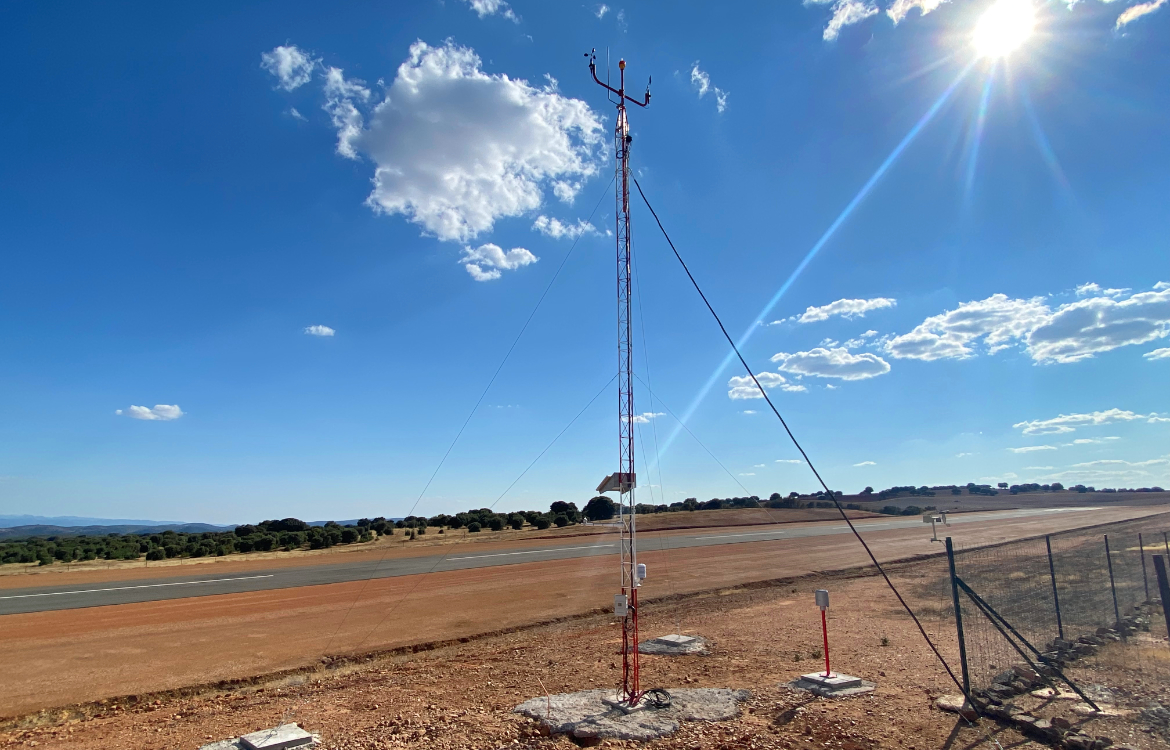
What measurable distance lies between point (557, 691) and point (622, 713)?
6.59ft

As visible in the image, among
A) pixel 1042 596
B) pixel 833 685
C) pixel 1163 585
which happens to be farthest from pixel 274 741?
pixel 1042 596

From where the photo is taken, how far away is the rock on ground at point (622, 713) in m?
8.59

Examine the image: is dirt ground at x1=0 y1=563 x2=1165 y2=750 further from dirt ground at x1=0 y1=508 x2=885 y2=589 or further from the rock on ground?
dirt ground at x1=0 y1=508 x2=885 y2=589

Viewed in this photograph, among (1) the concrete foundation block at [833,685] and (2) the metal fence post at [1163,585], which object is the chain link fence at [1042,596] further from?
(2) the metal fence post at [1163,585]

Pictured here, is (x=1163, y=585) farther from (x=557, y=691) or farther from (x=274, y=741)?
(x=274, y=741)

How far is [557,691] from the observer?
10867 millimetres

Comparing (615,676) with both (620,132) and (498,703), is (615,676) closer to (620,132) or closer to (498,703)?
(498,703)

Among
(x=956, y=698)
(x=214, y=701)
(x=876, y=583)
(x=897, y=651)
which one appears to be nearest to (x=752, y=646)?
(x=897, y=651)

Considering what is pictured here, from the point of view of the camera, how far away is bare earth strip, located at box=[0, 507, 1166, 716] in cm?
1501

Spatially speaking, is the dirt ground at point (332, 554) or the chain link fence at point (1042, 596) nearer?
the chain link fence at point (1042, 596)

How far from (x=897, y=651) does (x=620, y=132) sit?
1132 cm

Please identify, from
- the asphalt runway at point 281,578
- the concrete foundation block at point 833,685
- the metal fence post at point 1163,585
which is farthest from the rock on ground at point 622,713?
the asphalt runway at point 281,578

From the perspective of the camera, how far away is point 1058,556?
12.5 m

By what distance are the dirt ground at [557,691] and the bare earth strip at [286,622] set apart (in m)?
1.75
